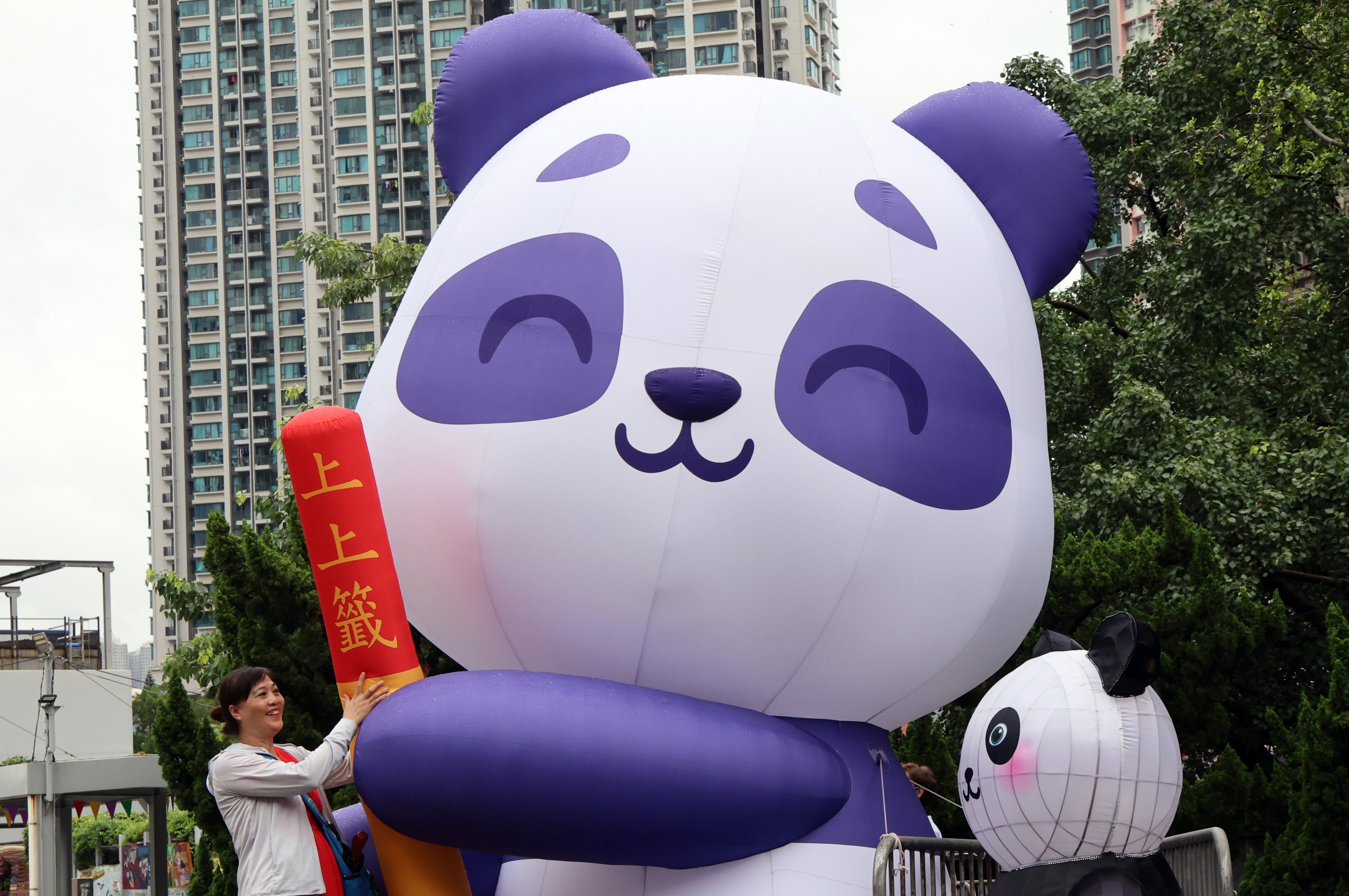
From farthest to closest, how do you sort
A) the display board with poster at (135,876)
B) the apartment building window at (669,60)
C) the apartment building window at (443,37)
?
the apartment building window at (443,37)
the apartment building window at (669,60)
the display board with poster at (135,876)

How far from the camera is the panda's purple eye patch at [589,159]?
583 centimetres

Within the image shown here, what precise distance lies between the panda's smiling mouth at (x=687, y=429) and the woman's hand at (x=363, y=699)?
1158mm

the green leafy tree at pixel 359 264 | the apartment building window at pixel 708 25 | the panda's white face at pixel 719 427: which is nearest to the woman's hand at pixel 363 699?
the panda's white face at pixel 719 427

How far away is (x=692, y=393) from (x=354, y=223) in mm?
72861

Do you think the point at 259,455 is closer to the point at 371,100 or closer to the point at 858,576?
the point at 371,100

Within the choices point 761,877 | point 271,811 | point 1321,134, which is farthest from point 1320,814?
point 271,811

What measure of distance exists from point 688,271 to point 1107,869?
8.14ft

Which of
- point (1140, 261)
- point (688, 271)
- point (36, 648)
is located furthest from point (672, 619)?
point (36, 648)

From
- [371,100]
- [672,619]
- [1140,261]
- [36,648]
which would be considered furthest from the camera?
[371,100]

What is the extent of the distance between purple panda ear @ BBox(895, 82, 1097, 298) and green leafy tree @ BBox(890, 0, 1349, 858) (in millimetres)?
4038

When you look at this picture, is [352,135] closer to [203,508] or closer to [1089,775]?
[203,508]

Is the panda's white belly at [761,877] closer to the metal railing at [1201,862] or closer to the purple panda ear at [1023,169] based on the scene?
the metal railing at [1201,862]

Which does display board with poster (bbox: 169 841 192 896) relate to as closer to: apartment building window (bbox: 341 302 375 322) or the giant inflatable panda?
the giant inflatable panda

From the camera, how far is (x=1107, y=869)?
4.86 meters
